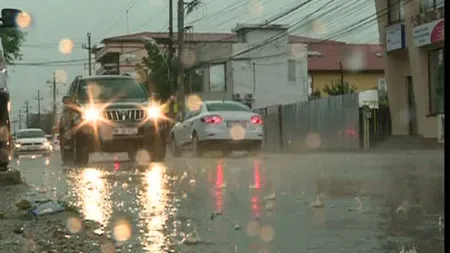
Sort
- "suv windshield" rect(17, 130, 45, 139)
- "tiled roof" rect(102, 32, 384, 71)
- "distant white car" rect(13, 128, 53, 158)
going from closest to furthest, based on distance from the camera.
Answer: "distant white car" rect(13, 128, 53, 158)
"suv windshield" rect(17, 130, 45, 139)
"tiled roof" rect(102, 32, 384, 71)

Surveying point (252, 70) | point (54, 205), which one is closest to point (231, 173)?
point (54, 205)

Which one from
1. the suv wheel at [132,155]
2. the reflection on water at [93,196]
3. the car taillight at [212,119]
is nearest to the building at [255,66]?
the car taillight at [212,119]

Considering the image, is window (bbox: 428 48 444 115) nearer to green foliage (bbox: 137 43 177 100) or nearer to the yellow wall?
green foliage (bbox: 137 43 177 100)

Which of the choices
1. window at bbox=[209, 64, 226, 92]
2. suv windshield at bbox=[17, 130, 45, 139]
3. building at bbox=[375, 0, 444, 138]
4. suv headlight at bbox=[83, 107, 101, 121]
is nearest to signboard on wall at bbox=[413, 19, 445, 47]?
building at bbox=[375, 0, 444, 138]

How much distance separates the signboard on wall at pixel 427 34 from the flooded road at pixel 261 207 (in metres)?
15.2

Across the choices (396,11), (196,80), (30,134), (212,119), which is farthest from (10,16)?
(196,80)

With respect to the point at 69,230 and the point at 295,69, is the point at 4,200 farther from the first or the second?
the point at 295,69

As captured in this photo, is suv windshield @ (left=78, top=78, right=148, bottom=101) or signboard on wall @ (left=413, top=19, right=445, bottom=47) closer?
suv windshield @ (left=78, top=78, right=148, bottom=101)

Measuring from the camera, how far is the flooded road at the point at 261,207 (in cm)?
601

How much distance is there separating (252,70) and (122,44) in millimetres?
38279

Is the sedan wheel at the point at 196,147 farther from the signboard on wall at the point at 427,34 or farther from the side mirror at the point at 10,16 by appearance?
the signboard on wall at the point at 427,34

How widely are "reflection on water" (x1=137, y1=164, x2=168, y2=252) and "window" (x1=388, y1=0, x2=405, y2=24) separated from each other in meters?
21.2

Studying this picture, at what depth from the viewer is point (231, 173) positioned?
1211 centimetres

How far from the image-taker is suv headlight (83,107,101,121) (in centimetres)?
1548
